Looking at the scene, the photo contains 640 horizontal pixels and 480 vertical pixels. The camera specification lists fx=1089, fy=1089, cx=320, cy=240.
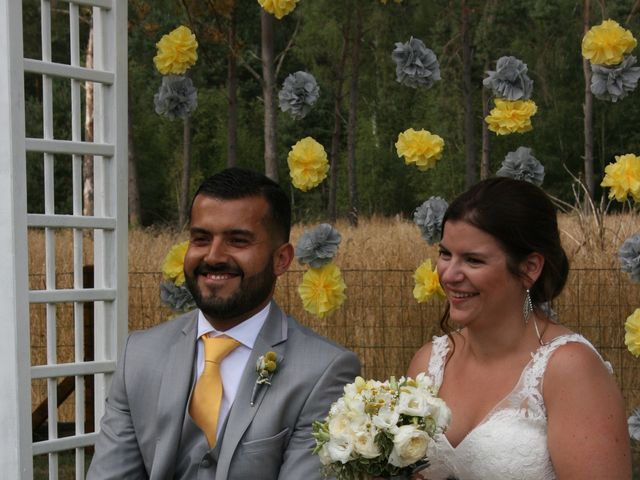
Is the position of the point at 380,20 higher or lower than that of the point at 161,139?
higher

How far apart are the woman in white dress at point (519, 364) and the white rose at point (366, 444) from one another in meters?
0.64

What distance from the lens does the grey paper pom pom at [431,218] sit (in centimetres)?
516

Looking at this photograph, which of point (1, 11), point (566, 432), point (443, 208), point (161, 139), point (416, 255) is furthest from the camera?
point (161, 139)

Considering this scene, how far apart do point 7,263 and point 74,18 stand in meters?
1.14

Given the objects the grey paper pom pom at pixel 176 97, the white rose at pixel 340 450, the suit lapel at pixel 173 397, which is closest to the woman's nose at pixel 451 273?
the white rose at pixel 340 450

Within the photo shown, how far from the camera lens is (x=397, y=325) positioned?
8.96 m

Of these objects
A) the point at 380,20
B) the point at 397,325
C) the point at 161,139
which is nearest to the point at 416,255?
the point at 397,325

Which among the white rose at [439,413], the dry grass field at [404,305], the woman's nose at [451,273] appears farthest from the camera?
the dry grass field at [404,305]

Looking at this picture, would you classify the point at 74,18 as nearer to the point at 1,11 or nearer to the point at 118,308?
the point at 1,11

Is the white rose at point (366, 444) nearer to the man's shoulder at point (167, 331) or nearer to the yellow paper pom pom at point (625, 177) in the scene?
the man's shoulder at point (167, 331)

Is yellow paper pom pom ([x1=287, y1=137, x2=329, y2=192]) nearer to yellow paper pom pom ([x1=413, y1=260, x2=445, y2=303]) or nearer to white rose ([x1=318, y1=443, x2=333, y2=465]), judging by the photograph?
yellow paper pom pom ([x1=413, y1=260, x2=445, y2=303])

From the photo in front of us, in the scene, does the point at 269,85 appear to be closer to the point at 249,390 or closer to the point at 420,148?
the point at 420,148

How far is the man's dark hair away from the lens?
3.73m

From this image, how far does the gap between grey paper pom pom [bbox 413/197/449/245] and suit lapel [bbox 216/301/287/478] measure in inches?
58.2
